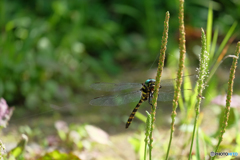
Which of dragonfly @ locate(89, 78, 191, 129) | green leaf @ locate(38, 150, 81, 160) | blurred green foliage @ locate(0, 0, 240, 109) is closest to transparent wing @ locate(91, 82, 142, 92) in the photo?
dragonfly @ locate(89, 78, 191, 129)

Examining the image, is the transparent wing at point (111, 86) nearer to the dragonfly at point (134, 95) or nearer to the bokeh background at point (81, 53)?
the dragonfly at point (134, 95)

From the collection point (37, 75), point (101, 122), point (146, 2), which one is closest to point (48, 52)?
point (37, 75)

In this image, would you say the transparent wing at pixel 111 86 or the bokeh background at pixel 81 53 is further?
the bokeh background at pixel 81 53

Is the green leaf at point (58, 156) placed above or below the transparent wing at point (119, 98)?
below

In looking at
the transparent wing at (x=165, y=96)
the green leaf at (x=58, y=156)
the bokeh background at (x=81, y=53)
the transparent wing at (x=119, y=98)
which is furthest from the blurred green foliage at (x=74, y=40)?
the transparent wing at (x=165, y=96)

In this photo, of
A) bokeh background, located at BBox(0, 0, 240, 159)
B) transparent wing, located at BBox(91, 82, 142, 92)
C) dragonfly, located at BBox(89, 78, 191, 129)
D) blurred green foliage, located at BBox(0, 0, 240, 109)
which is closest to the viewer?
dragonfly, located at BBox(89, 78, 191, 129)

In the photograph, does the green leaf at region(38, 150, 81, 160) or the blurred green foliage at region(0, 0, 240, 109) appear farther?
the blurred green foliage at region(0, 0, 240, 109)

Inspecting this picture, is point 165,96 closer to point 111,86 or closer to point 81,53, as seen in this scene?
point 111,86

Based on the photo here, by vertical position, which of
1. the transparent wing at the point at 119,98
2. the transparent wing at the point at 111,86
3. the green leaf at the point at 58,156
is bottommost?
the green leaf at the point at 58,156

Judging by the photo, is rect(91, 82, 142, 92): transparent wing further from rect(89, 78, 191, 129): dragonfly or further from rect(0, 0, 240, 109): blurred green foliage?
rect(0, 0, 240, 109): blurred green foliage

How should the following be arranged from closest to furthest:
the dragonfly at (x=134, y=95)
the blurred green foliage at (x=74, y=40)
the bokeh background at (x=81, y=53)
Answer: the dragonfly at (x=134, y=95)
the bokeh background at (x=81, y=53)
the blurred green foliage at (x=74, y=40)
